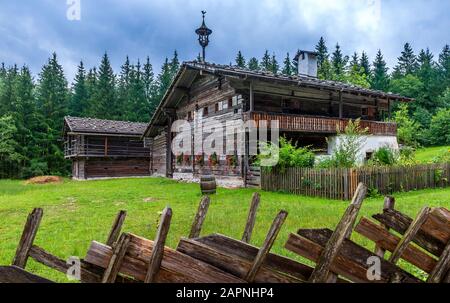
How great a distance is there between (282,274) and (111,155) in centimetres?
3606

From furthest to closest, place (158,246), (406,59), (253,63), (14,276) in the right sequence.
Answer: (406,59)
(253,63)
(158,246)
(14,276)

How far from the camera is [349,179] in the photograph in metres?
14.5

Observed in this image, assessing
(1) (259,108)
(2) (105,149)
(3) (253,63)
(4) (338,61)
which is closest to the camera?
(1) (259,108)

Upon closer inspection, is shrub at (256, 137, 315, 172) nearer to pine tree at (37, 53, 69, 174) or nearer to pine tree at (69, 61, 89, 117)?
pine tree at (37, 53, 69, 174)

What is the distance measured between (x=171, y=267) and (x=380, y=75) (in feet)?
256

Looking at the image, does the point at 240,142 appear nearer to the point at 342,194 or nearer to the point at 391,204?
the point at 342,194

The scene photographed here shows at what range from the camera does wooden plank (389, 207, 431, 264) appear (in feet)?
8.49

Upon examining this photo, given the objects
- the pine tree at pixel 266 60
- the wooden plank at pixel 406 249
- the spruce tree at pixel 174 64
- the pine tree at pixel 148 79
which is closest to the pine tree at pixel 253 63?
the pine tree at pixel 266 60

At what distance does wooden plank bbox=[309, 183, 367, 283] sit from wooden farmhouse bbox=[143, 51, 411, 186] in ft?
55.8

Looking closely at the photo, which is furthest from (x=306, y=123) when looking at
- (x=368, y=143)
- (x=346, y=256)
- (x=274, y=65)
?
(x=274, y=65)

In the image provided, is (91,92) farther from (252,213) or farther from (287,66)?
(252,213)

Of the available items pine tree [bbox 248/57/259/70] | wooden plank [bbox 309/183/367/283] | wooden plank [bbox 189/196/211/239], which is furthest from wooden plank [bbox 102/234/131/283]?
pine tree [bbox 248/57/259/70]

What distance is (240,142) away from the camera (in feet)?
67.2
